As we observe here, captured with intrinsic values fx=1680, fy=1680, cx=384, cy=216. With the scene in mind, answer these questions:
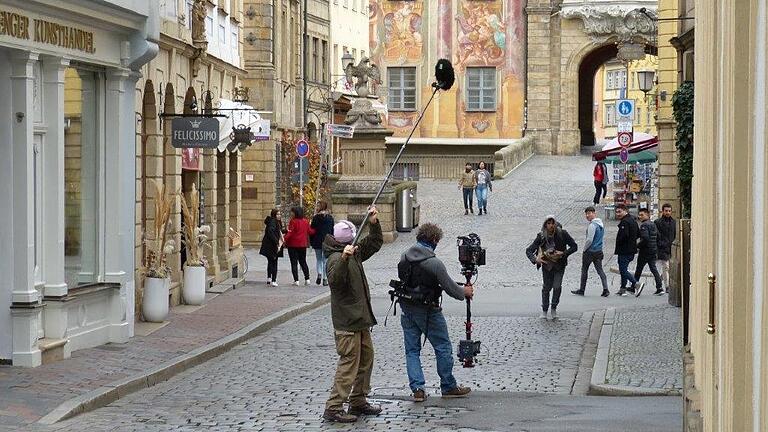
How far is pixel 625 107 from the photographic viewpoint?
139 feet

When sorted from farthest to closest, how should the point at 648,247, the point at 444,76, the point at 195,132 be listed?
the point at 648,247
the point at 195,132
the point at 444,76

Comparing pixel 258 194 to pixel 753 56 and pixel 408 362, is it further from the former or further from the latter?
pixel 753 56

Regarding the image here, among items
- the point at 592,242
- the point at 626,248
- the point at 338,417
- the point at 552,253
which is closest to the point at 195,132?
the point at 552,253

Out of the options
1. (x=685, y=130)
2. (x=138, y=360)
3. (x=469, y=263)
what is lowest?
(x=138, y=360)

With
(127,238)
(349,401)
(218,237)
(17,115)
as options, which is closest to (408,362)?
(349,401)

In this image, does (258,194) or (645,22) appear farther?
(645,22)

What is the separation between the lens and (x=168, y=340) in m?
20.6

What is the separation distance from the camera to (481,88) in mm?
69375

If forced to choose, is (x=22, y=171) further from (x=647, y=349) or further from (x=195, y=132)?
(x=647, y=349)

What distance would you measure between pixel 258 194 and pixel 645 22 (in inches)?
1020

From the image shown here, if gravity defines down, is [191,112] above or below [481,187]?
above

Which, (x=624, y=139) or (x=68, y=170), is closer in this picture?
(x=68, y=170)

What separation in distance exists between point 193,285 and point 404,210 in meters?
19.1

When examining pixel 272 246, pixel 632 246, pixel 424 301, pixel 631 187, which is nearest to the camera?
pixel 424 301
